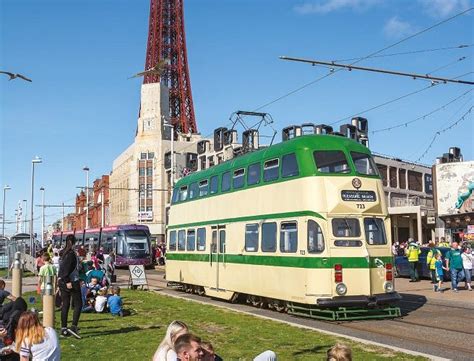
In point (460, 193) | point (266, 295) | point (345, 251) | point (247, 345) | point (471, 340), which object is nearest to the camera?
point (247, 345)

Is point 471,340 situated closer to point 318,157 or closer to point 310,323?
point 310,323

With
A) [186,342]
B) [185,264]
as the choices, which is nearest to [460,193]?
[185,264]

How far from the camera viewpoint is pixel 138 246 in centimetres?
4356

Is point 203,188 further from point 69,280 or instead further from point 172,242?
point 69,280

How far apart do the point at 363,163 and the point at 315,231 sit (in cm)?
229

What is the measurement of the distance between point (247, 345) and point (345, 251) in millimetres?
4410

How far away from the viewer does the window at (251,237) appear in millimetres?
17431

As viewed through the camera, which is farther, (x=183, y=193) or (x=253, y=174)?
(x=183, y=193)

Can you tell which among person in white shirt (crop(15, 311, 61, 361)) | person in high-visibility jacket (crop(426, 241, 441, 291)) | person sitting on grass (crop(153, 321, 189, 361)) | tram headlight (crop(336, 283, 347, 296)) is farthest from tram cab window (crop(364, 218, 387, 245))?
person sitting on grass (crop(153, 321, 189, 361))

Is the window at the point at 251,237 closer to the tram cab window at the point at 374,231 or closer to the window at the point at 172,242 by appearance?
the tram cab window at the point at 374,231

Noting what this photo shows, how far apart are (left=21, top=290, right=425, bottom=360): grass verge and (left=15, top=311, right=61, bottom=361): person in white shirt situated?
2.93m

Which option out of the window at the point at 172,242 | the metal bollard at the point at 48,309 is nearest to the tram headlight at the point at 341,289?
the metal bollard at the point at 48,309

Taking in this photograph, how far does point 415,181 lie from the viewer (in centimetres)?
7631

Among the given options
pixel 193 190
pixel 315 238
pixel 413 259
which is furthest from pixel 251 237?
pixel 413 259
